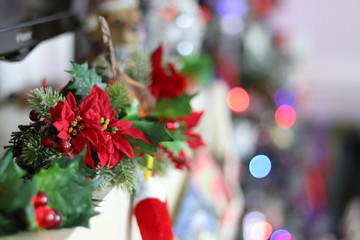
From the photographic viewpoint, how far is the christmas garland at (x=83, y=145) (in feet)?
1.50

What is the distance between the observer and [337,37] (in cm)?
280

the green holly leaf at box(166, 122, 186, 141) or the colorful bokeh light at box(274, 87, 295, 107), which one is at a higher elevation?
the green holly leaf at box(166, 122, 186, 141)

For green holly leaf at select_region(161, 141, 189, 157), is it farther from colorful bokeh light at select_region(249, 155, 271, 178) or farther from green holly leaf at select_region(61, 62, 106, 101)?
colorful bokeh light at select_region(249, 155, 271, 178)

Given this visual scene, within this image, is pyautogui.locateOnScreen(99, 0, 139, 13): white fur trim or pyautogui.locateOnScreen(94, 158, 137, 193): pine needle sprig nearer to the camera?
pyautogui.locateOnScreen(94, 158, 137, 193): pine needle sprig

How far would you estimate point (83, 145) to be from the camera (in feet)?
1.84

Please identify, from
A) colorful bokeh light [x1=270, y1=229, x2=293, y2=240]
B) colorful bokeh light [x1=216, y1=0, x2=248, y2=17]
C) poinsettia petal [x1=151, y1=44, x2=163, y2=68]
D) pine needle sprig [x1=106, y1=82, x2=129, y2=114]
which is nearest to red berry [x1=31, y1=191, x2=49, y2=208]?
pine needle sprig [x1=106, y1=82, x2=129, y2=114]

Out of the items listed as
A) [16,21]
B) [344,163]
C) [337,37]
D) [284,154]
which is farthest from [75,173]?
[337,37]

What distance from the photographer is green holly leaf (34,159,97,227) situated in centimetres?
47

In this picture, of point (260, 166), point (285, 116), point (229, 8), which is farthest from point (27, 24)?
point (285, 116)

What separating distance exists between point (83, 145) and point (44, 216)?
0.40 ft

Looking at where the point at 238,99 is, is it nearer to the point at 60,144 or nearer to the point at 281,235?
the point at 281,235

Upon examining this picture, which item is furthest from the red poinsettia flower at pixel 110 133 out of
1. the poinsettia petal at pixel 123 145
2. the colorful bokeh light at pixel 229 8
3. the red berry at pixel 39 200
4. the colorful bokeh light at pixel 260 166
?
the colorful bokeh light at pixel 260 166

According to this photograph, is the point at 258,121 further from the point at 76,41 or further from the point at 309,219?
the point at 76,41

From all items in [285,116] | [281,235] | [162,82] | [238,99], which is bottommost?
[281,235]
